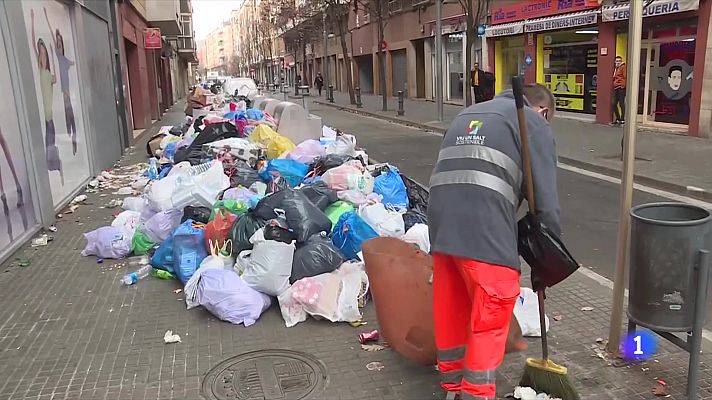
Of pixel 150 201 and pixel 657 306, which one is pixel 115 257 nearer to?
pixel 150 201

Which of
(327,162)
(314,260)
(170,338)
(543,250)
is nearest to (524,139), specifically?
(543,250)

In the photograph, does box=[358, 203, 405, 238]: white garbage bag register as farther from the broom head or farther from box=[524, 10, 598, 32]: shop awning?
box=[524, 10, 598, 32]: shop awning

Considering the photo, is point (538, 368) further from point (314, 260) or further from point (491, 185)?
point (314, 260)

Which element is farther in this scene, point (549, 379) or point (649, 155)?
point (649, 155)

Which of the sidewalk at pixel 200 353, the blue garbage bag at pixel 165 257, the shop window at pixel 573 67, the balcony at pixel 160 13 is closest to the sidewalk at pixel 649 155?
the shop window at pixel 573 67

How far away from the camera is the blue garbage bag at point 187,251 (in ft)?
17.3

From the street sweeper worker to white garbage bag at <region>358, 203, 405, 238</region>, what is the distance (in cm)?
247

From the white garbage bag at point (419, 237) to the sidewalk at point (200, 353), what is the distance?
92 cm

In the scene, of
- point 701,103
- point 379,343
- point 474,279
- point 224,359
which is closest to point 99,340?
point 224,359

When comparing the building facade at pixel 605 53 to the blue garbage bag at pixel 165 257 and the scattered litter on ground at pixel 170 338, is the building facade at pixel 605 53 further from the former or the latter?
the scattered litter on ground at pixel 170 338

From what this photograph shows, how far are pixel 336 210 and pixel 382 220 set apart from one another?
56 centimetres

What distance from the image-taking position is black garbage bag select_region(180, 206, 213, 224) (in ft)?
19.9

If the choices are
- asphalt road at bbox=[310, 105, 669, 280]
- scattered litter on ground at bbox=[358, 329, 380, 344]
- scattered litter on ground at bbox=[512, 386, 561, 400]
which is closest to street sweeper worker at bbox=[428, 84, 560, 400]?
scattered litter on ground at bbox=[512, 386, 561, 400]

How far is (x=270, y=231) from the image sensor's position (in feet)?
16.9
